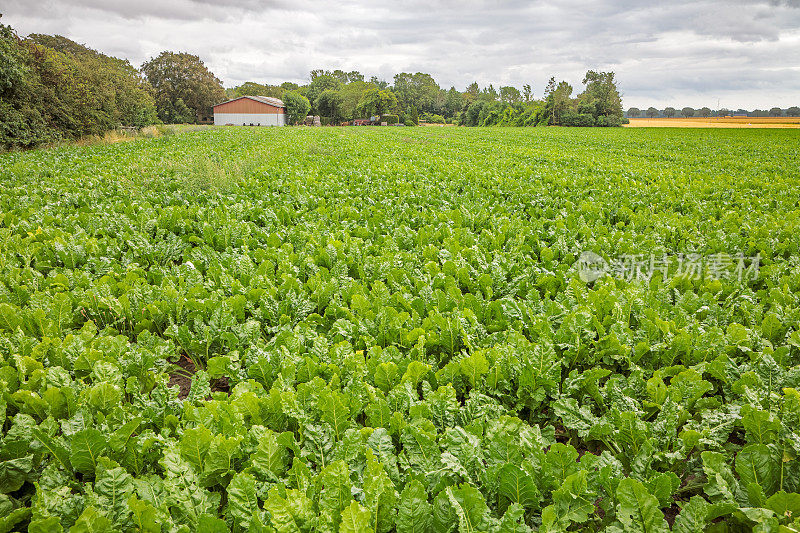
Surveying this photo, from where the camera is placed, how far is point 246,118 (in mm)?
75125

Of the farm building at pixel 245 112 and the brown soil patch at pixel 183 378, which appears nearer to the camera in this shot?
the brown soil patch at pixel 183 378

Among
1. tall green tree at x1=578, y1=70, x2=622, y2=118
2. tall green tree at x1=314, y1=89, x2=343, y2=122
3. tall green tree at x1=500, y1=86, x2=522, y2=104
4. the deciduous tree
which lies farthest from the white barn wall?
tall green tree at x1=500, y1=86, x2=522, y2=104

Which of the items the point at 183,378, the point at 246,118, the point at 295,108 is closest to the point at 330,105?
the point at 295,108

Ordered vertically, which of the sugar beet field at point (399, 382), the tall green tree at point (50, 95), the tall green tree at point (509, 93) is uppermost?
the tall green tree at point (509, 93)

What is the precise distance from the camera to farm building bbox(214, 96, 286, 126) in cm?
7456

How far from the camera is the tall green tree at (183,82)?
78812 mm

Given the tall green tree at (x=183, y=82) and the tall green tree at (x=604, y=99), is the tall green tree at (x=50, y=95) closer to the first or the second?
the tall green tree at (x=183, y=82)

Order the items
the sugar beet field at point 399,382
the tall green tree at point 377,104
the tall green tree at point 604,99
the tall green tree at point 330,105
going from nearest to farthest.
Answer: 1. the sugar beet field at point 399,382
2. the tall green tree at point 604,99
3. the tall green tree at point 377,104
4. the tall green tree at point 330,105

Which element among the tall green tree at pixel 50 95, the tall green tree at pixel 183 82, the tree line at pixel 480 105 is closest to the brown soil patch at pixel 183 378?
the tall green tree at pixel 50 95

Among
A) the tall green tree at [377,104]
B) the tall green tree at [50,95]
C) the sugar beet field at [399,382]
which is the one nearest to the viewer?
the sugar beet field at [399,382]

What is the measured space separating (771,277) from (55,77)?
117 ft

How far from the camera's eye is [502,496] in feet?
6.68

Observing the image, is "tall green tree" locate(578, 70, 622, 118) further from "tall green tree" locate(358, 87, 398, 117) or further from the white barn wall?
the white barn wall

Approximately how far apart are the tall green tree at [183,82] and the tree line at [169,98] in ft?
0.62
